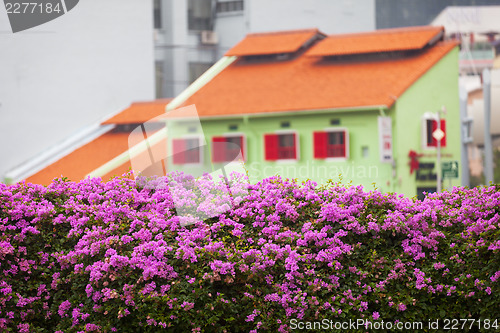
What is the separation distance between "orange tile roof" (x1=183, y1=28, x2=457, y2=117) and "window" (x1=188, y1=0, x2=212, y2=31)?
1.56 meters

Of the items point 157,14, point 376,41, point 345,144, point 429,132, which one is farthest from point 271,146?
point 157,14

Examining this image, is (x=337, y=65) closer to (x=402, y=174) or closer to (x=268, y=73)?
(x=268, y=73)

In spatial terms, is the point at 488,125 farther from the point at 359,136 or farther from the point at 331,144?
the point at 331,144

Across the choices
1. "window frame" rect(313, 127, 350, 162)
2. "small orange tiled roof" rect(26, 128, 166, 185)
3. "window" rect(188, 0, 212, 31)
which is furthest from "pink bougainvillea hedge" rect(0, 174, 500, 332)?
"window" rect(188, 0, 212, 31)

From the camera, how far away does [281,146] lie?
18953mm

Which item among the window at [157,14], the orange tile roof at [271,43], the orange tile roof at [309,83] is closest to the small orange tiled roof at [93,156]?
the orange tile roof at [309,83]

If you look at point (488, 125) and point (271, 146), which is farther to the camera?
point (488, 125)

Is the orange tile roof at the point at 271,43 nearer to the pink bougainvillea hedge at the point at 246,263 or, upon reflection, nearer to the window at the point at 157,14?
the window at the point at 157,14

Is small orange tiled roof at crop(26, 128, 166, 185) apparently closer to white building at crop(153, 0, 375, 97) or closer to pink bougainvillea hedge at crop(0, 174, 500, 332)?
white building at crop(153, 0, 375, 97)

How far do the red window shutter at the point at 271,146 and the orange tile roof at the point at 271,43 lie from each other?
123 inches

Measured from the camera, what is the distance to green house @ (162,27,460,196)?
1862cm

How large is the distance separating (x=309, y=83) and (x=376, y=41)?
2.54 meters

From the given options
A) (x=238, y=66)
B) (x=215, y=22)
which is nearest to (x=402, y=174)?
(x=238, y=66)

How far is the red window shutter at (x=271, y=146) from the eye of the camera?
18828 mm
